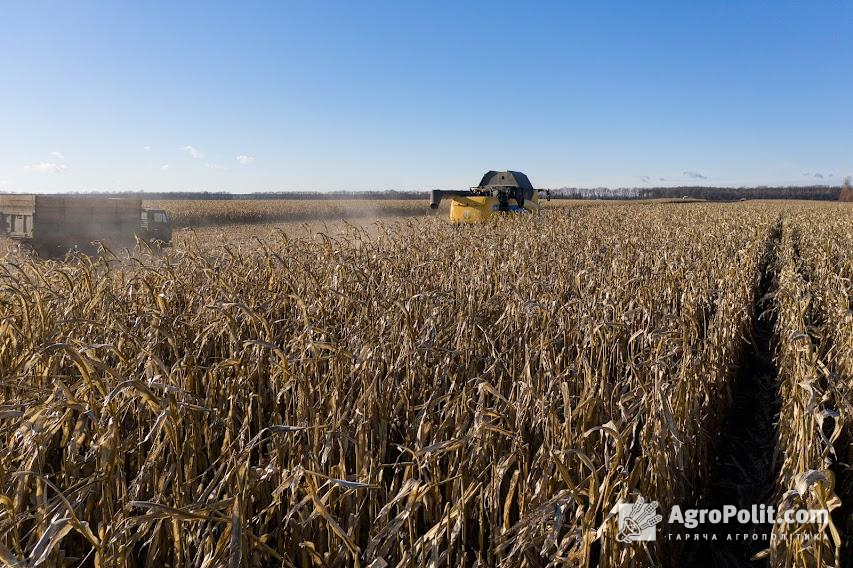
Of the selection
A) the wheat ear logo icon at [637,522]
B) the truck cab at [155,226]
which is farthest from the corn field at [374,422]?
the truck cab at [155,226]

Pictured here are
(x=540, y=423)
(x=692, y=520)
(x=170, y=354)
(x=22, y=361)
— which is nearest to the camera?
(x=540, y=423)

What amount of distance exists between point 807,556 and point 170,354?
3.29 metres

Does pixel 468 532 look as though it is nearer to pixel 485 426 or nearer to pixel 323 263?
pixel 485 426

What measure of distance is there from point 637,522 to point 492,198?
1264 cm

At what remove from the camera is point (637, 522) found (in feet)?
6.43

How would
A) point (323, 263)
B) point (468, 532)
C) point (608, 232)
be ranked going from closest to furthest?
1. point (468, 532)
2. point (323, 263)
3. point (608, 232)

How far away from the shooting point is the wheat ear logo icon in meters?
1.90

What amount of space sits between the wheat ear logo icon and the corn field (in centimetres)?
5

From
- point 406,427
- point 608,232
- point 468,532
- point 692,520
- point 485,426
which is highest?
point 608,232

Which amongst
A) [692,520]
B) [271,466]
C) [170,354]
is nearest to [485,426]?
[271,466]

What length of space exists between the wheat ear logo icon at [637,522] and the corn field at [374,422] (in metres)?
0.05

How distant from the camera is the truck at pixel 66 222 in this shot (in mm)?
11969

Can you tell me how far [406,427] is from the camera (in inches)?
104

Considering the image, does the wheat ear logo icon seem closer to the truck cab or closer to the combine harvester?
Result: the combine harvester
